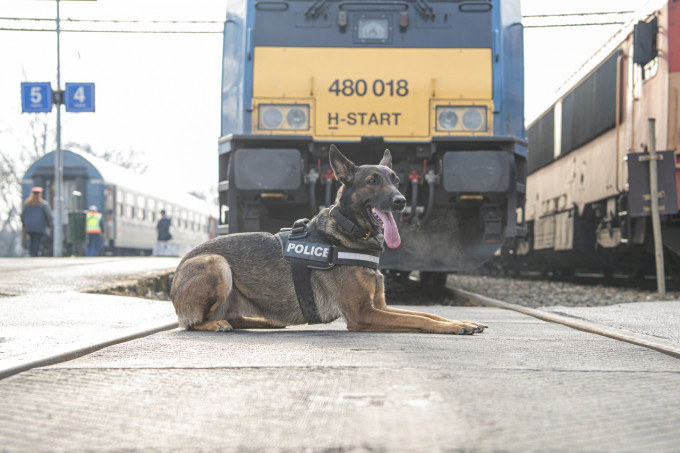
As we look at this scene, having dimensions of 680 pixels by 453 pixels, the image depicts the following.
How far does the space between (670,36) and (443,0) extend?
366 cm

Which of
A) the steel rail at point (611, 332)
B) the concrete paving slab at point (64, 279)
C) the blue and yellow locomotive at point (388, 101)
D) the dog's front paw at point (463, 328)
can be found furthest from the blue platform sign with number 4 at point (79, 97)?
the dog's front paw at point (463, 328)

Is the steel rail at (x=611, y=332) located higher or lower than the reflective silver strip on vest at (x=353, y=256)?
lower

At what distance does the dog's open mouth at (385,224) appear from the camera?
4.33m

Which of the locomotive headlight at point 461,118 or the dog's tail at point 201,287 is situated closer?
the dog's tail at point 201,287

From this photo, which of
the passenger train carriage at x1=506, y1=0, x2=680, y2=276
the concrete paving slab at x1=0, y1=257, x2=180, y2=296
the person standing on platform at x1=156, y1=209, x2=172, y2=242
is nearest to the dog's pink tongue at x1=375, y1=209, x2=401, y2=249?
the concrete paving slab at x1=0, y1=257, x2=180, y2=296

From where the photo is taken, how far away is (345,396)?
2.35m

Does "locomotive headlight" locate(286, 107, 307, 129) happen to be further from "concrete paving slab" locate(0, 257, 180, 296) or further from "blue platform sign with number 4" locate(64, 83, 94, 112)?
"blue platform sign with number 4" locate(64, 83, 94, 112)

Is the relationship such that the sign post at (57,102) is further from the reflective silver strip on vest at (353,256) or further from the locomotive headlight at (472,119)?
the reflective silver strip on vest at (353,256)

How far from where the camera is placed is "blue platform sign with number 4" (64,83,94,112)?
65.2 ft

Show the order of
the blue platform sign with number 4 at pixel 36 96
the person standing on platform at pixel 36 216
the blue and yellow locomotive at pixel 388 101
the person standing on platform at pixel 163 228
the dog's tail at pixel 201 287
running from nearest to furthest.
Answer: the dog's tail at pixel 201 287
the blue and yellow locomotive at pixel 388 101
the person standing on platform at pixel 36 216
the blue platform sign with number 4 at pixel 36 96
the person standing on platform at pixel 163 228

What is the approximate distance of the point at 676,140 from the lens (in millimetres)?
9234

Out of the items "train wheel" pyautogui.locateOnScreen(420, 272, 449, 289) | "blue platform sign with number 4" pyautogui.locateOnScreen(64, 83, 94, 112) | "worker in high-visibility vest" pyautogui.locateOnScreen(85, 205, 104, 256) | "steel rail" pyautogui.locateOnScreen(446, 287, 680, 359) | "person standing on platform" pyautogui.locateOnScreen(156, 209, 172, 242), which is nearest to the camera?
"steel rail" pyautogui.locateOnScreen(446, 287, 680, 359)

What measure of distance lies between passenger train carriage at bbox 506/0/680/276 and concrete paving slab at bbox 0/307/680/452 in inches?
272

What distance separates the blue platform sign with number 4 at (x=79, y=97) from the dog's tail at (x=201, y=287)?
1681cm
